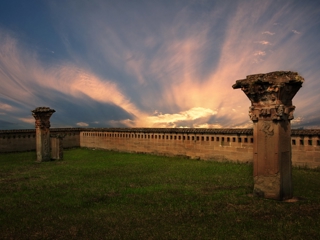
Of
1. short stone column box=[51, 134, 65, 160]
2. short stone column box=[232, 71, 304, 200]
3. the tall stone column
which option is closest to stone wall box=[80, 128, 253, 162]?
short stone column box=[51, 134, 65, 160]

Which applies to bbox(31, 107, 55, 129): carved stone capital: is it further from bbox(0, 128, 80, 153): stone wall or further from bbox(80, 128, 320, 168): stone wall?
bbox(0, 128, 80, 153): stone wall

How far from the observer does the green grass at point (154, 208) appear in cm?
525

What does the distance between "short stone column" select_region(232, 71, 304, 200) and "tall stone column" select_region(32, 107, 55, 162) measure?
42.1 ft

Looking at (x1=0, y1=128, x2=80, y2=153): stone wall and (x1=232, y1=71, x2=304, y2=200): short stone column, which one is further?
(x1=0, y1=128, x2=80, y2=153): stone wall

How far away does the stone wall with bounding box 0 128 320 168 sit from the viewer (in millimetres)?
11836

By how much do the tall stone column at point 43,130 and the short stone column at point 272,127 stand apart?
12.8 metres

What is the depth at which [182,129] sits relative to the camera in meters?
17.0

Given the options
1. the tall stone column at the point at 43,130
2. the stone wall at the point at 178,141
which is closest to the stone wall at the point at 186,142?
the stone wall at the point at 178,141

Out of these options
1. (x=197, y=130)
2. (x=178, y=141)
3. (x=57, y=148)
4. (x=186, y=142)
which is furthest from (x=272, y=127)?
(x=57, y=148)

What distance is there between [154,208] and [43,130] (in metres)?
12.3

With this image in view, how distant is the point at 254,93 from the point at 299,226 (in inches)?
131

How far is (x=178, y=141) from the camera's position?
17203mm

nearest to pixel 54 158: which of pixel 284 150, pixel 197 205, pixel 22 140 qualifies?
pixel 22 140

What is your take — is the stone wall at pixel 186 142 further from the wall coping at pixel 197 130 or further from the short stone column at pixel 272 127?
the short stone column at pixel 272 127
